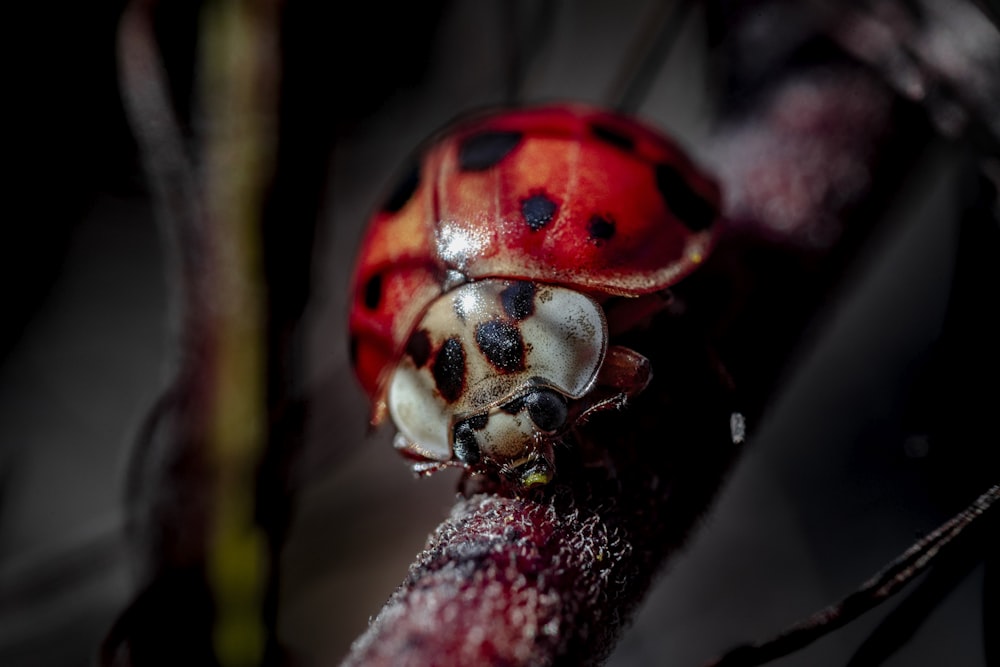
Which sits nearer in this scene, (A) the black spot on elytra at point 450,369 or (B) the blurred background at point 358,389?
(A) the black spot on elytra at point 450,369

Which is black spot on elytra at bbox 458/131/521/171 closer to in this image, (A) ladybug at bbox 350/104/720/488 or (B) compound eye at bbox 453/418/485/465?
(A) ladybug at bbox 350/104/720/488

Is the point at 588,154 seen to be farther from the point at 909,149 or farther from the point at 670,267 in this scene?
the point at 909,149

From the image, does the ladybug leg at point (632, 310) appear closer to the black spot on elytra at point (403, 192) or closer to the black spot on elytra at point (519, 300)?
the black spot on elytra at point (519, 300)

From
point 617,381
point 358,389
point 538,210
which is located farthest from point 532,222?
point 358,389

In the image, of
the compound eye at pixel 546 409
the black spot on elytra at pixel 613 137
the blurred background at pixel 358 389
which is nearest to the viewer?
the compound eye at pixel 546 409

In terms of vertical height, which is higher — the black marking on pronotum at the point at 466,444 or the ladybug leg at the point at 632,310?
the ladybug leg at the point at 632,310

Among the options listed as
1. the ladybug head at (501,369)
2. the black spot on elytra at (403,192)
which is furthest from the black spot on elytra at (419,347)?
the black spot on elytra at (403,192)
